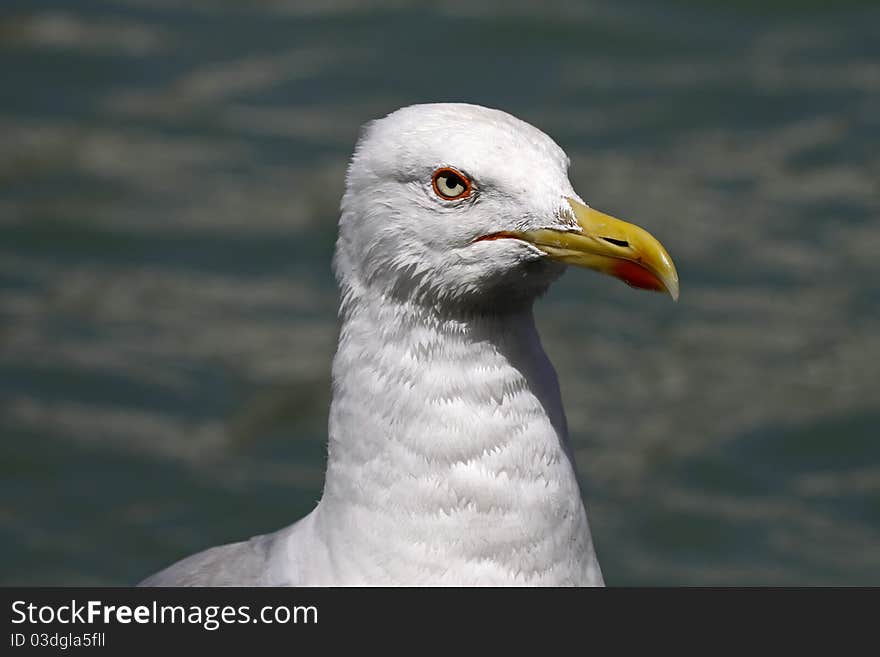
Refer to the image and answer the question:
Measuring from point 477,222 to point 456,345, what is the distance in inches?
10.4

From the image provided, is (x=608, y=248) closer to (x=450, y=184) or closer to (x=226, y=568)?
(x=450, y=184)

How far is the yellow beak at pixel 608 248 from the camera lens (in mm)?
3400

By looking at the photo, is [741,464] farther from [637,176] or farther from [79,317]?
[79,317]

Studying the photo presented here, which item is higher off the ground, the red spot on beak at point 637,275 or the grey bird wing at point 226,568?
the red spot on beak at point 637,275

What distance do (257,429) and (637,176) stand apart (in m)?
2.27

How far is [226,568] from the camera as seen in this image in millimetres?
4004

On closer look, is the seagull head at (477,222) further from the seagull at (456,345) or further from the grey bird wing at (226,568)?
the grey bird wing at (226,568)

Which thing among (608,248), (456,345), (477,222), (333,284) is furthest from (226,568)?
(333,284)

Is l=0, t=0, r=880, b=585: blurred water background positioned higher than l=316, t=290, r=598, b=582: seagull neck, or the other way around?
l=0, t=0, r=880, b=585: blurred water background

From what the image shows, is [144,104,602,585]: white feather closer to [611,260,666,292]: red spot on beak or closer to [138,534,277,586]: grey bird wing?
[611,260,666,292]: red spot on beak

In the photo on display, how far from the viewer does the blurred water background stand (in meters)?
6.67

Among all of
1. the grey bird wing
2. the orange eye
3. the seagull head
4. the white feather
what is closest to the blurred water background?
the grey bird wing

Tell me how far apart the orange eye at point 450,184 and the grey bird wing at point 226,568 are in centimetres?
98

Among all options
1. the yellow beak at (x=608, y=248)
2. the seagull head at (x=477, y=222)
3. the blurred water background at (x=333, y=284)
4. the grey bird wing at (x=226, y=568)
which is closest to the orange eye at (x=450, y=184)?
the seagull head at (x=477, y=222)
